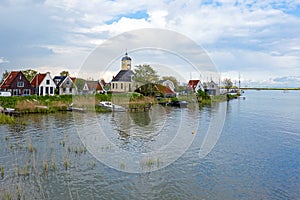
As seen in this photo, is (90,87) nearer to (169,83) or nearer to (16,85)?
(16,85)

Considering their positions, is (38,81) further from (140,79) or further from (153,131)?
(153,131)

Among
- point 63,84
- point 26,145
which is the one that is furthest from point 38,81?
point 26,145

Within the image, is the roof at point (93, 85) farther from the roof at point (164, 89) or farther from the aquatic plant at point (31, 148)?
the aquatic plant at point (31, 148)

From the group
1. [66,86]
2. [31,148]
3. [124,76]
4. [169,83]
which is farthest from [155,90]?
[31,148]

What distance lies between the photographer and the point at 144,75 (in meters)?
45.2

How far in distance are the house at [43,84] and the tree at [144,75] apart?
13.5 metres

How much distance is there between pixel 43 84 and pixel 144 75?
15984mm

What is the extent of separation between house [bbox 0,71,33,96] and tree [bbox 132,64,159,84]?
655 inches

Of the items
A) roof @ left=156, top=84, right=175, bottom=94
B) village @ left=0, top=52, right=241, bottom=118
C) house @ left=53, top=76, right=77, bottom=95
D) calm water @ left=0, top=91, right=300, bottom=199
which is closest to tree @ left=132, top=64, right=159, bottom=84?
village @ left=0, top=52, right=241, bottom=118

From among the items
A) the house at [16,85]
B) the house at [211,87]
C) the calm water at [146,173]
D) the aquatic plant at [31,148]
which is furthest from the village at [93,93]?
the aquatic plant at [31,148]

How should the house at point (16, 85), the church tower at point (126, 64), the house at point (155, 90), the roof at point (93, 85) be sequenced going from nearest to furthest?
the house at point (16, 85) → the house at point (155, 90) → the roof at point (93, 85) → the church tower at point (126, 64)

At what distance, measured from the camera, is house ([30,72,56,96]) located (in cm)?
4373

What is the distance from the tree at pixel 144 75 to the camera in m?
43.2

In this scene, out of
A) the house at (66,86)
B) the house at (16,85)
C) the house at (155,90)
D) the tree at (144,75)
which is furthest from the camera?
the house at (66,86)
